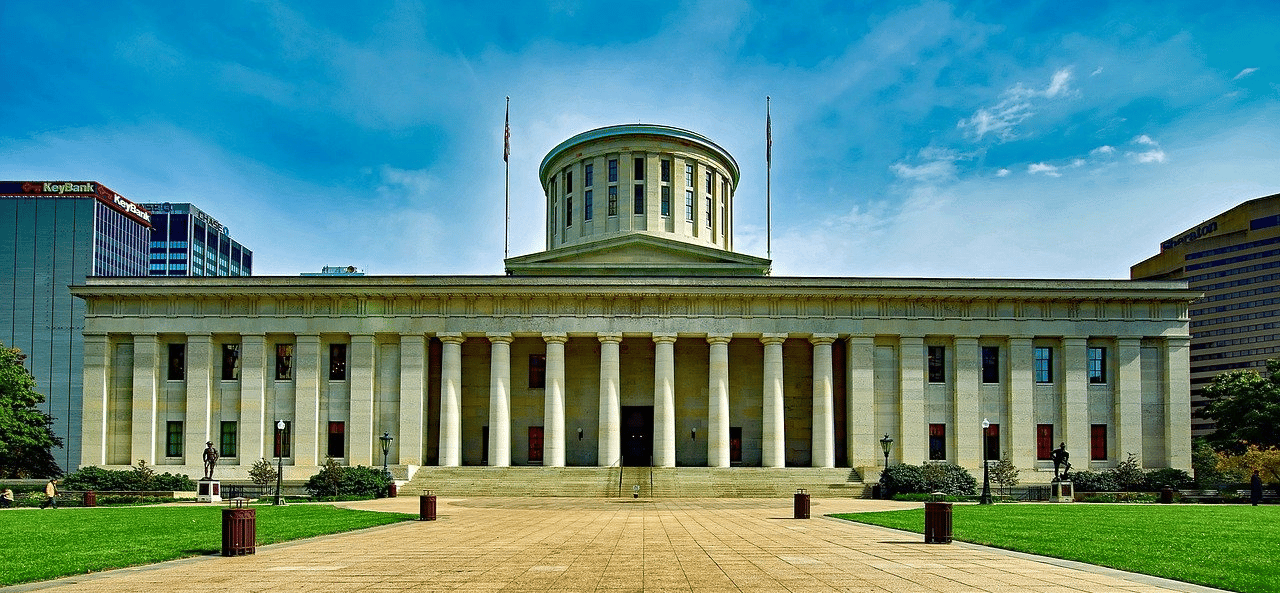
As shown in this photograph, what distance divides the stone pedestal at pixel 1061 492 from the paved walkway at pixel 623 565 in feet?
76.8

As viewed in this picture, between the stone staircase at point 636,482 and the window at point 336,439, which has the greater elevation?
the window at point 336,439

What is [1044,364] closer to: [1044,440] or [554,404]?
[1044,440]

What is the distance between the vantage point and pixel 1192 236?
128375mm

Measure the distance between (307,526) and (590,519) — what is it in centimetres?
874

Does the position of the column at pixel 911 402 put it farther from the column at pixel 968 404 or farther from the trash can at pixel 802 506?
the trash can at pixel 802 506

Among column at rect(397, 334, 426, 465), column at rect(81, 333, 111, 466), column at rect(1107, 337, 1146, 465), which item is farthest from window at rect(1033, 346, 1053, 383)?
column at rect(81, 333, 111, 466)

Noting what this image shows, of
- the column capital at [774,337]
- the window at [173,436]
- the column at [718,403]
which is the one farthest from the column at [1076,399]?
the window at [173,436]

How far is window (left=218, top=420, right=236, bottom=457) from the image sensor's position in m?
52.8

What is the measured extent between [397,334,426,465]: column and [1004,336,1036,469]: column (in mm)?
33353

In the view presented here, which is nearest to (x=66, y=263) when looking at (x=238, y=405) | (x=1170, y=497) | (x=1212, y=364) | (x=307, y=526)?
(x=238, y=405)

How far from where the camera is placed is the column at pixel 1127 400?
5203cm

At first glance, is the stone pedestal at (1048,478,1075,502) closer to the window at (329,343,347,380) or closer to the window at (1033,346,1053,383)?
the window at (1033,346,1053,383)

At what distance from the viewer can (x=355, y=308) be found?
174ft

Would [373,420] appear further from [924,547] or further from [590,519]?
[924,547]
